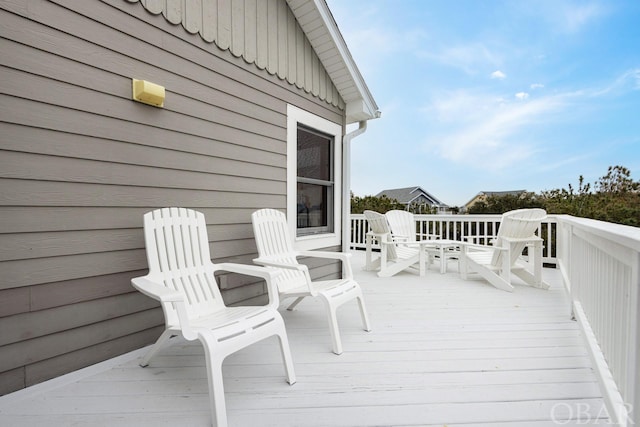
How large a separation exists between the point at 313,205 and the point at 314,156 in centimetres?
65

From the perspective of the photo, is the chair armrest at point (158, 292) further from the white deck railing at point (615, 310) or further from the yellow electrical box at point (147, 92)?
the white deck railing at point (615, 310)

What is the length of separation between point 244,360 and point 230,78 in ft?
7.83

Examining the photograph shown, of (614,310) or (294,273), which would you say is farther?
(294,273)

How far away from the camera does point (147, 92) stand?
2.17 metres

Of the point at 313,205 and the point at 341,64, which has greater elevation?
the point at 341,64

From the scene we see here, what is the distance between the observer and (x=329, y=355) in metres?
2.22

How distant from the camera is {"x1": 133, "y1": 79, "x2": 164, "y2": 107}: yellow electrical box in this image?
2162 millimetres

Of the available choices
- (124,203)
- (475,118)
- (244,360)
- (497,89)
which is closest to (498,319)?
(244,360)

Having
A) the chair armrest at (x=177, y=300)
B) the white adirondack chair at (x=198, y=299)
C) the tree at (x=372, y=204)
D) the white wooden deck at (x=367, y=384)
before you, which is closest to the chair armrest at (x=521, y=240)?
the white wooden deck at (x=367, y=384)

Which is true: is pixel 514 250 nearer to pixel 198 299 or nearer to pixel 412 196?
pixel 198 299

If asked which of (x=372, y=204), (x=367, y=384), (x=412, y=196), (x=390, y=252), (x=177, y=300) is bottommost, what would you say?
(x=367, y=384)

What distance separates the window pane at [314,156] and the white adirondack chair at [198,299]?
1839mm

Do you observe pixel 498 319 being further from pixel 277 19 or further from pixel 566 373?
pixel 277 19

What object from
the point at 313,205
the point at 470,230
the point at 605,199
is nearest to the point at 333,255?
the point at 313,205
